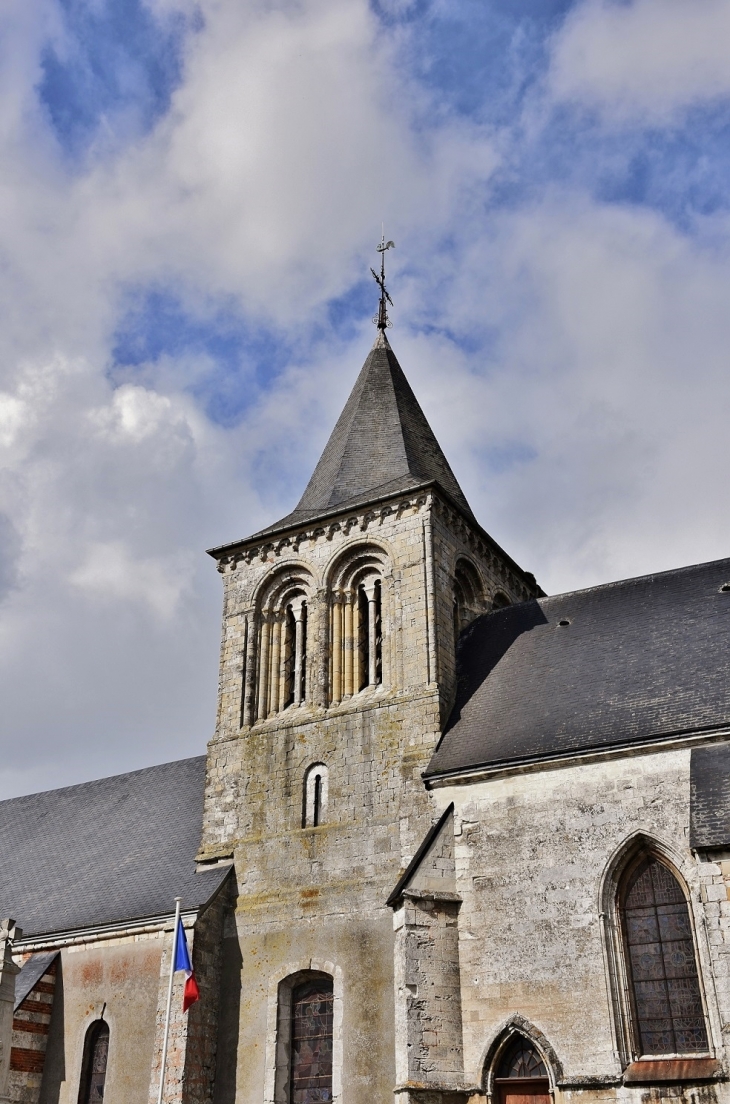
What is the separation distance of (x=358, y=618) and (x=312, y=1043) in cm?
753

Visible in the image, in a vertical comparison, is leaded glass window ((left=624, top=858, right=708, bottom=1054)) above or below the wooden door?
above

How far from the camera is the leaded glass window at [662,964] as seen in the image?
546 inches

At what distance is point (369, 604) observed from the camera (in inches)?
821

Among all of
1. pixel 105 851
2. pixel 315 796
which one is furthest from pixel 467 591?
pixel 105 851

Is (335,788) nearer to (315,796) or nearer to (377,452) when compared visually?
(315,796)

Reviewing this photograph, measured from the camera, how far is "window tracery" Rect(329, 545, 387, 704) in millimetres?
20062

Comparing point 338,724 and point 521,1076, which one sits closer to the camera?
point 521,1076

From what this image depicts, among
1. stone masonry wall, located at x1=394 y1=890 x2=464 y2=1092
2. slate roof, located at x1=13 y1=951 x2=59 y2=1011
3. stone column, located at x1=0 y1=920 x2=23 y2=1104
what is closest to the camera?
stone masonry wall, located at x1=394 y1=890 x2=464 y2=1092

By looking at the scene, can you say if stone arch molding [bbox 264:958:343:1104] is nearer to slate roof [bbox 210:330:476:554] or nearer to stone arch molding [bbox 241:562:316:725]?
stone arch molding [bbox 241:562:316:725]

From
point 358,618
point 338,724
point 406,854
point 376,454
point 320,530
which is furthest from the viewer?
point 376,454

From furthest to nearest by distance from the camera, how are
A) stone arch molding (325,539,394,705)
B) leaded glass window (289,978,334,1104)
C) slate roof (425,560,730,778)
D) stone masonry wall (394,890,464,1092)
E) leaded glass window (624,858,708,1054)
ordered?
stone arch molding (325,539,394,705), leaded glass window (289,978,334,1104), slate roof (425,560,730,778), stone masonry wall (394,890,464,1092), leaded glass window (624,858,708,1054)

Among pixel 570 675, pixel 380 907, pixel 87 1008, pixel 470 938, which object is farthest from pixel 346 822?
pixel 87 1008

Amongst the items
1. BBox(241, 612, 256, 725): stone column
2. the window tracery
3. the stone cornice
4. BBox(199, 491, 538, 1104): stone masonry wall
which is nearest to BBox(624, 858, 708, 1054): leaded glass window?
BBox(199, 491, 538, 1104): stone masonry wall

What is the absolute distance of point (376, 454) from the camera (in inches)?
915
